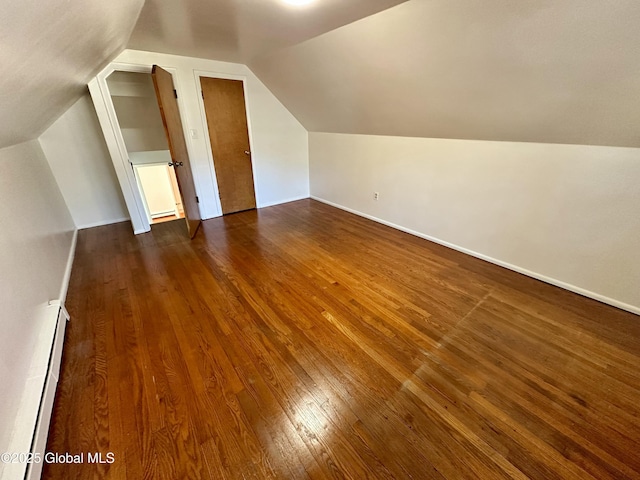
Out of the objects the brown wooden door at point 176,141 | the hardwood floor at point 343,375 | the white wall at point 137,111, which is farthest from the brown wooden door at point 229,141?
the hardwood floor at point 343,375

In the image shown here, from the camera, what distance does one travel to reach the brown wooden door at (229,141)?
3600 mm

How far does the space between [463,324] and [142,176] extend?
6.51 m

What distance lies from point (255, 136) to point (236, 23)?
1904mm

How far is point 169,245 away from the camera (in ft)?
10.2

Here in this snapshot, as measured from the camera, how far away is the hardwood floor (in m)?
1.14

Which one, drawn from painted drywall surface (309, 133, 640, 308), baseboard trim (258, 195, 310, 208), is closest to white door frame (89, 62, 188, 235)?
baseboard trim (258, 195, 310, 208)

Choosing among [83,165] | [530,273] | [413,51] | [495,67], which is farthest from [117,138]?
[530,273]

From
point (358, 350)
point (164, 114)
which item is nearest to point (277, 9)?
point (164, 114)

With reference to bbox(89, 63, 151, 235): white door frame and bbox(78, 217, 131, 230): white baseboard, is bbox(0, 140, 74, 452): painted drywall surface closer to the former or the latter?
→ bbox(89, 63, 151, 235): white door frame

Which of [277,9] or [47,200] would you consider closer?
[277,9]

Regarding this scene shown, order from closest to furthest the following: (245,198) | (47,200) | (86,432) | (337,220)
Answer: (86,432) → (47,200) → (337,220) → (245,198)

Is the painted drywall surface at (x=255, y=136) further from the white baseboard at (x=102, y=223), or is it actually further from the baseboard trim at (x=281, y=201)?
the white baseboard at (x=102, y=223)

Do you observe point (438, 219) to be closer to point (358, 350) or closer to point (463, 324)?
point (463, 324)

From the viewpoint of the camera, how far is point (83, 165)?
3.45 m
